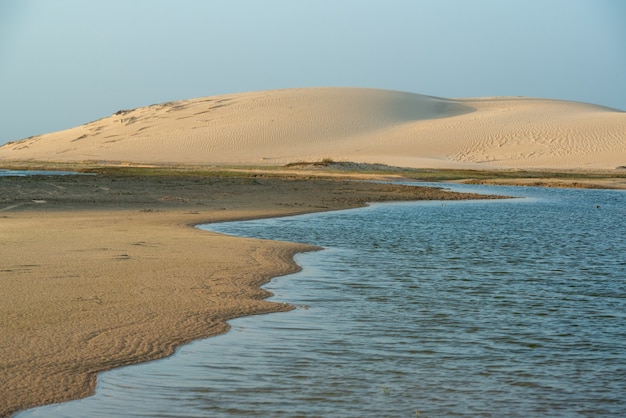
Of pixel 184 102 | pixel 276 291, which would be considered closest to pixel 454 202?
pixel 276 291

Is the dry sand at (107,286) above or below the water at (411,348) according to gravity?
above

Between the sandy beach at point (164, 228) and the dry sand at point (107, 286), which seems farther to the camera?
the sandy beach at point (164, 228)

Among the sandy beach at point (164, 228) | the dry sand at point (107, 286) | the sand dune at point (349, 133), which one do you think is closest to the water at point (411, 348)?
the dry sand at point (107, 286)

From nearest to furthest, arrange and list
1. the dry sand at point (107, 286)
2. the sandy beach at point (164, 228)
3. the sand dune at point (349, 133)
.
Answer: the dry sand at point (107, 286) < the sandy beach at point (164, 228) < the sand dune at point (349, 133)

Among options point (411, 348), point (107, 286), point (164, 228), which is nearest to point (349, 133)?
point (164, 228)

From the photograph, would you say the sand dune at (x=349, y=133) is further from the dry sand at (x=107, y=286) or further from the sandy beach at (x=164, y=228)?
the dry sand at (x=107, y=286)

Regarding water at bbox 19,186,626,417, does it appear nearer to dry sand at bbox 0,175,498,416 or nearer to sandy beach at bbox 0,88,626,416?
dry sand at bbox 0,175,498,416

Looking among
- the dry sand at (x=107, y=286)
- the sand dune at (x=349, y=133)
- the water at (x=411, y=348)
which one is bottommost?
the water at (x=411, y=348)

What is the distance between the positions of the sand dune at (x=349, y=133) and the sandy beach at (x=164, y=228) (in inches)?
A: 13.2

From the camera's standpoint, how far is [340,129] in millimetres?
83562

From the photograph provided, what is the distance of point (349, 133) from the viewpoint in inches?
3236

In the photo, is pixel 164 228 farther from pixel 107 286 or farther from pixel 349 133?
pixel 349 133

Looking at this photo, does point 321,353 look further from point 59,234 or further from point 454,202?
point 454,202

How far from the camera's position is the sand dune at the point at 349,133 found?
2707 inches
